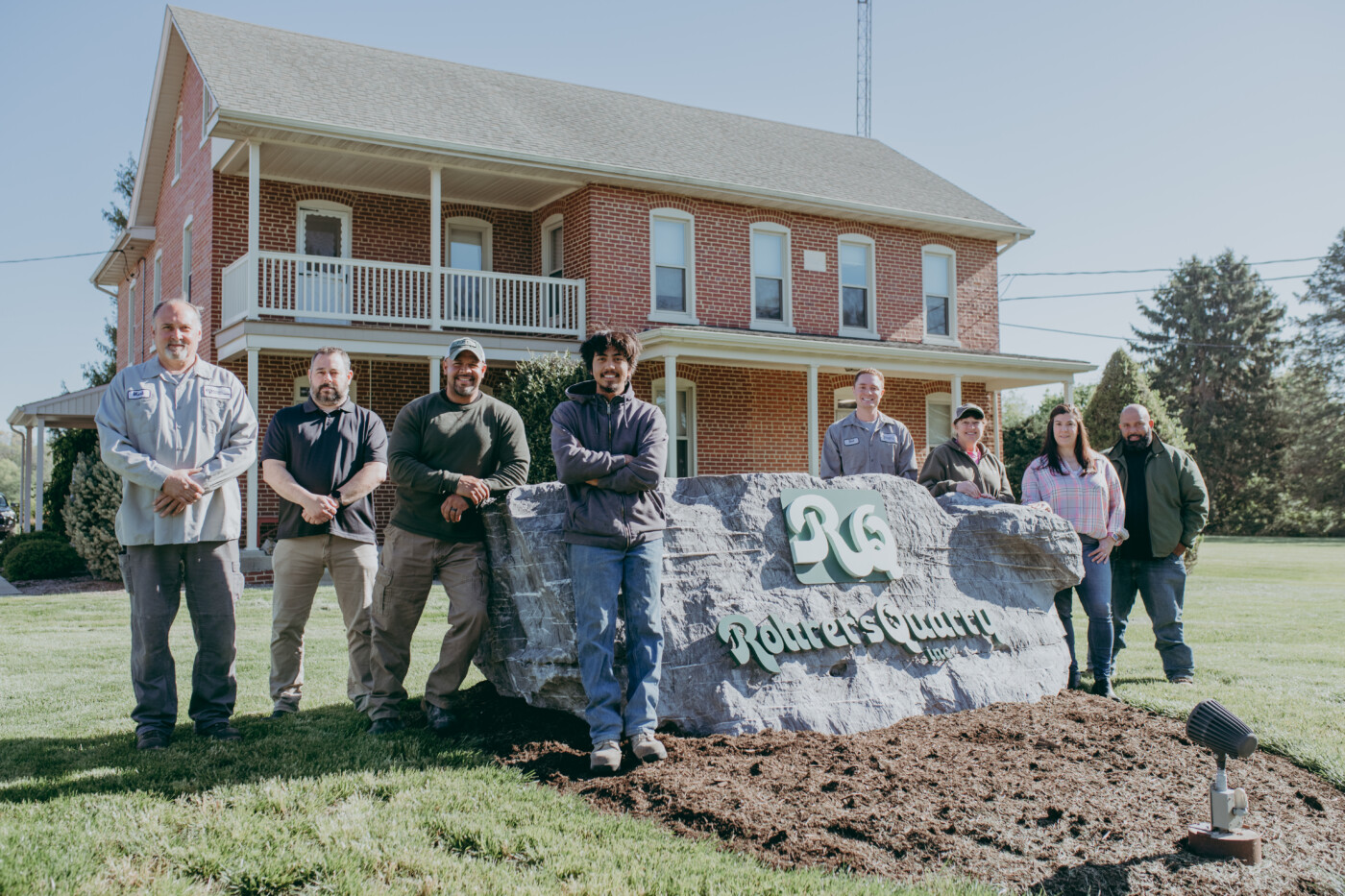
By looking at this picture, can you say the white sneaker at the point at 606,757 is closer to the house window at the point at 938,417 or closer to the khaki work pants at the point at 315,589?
the khaki work pants at the point at 315,589

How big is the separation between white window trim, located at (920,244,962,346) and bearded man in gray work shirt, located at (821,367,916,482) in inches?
545

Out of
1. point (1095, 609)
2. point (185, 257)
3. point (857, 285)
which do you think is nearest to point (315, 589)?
point (1095, 609)

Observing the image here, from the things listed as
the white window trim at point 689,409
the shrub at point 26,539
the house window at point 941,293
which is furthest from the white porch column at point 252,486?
the house window at point 941,293

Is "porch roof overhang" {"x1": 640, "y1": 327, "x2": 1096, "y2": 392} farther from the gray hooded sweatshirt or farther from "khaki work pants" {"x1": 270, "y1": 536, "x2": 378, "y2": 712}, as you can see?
the gray hooded sweatshirt

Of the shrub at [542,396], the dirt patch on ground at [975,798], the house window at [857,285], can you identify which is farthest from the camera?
the house window at [857,285]

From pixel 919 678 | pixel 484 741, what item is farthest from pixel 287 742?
pixel 919 678

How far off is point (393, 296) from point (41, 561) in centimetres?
677

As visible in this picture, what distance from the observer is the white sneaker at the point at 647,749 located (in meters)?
4.34

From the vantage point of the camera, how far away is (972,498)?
618cm

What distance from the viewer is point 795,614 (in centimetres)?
516

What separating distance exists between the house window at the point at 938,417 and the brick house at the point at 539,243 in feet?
0.16

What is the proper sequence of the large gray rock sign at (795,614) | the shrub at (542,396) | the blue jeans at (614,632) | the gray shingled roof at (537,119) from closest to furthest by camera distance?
the blue jeans at (614,632) → the large gray rock sign at (795,614) → the shrub at (542,396) → the gray shingled roof at (537,119)

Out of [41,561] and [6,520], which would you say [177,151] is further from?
[6,520]

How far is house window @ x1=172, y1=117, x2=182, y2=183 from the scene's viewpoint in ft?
59.0
